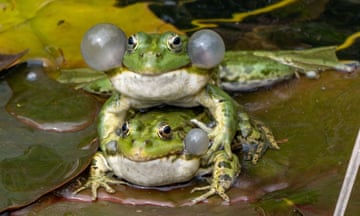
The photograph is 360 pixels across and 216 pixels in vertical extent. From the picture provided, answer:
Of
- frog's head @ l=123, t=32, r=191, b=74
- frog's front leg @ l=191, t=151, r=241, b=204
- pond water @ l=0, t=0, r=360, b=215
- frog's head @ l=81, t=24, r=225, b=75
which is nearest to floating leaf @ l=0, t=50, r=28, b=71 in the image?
pond water @ l=0, t=0, r=360, b=215

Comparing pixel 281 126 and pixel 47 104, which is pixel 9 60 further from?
pixel 281 126

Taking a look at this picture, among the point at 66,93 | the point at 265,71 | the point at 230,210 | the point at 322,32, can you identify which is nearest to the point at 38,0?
the point at 66,93

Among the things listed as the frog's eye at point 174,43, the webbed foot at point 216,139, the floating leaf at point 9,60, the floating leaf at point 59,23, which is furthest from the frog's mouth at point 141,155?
the floating leaf at point 59,23

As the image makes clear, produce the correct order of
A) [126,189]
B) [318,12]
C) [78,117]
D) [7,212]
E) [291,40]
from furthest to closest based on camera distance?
1. [318,12]
2. [291,40]
3. [78,117]
4. [126,189]
5. [7,212]

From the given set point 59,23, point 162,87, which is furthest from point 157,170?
point 59,23

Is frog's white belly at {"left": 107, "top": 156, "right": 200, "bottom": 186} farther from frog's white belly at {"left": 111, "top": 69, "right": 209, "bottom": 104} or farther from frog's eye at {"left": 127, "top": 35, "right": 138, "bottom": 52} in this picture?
frog's eye at {"left": 127, "top": 35, "right": 138, "bottom": 52}

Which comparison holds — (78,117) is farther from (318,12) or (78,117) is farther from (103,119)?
(318,12)

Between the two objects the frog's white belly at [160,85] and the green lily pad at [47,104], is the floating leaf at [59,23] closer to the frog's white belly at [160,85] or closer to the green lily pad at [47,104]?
the green lily pad at [47,104]
